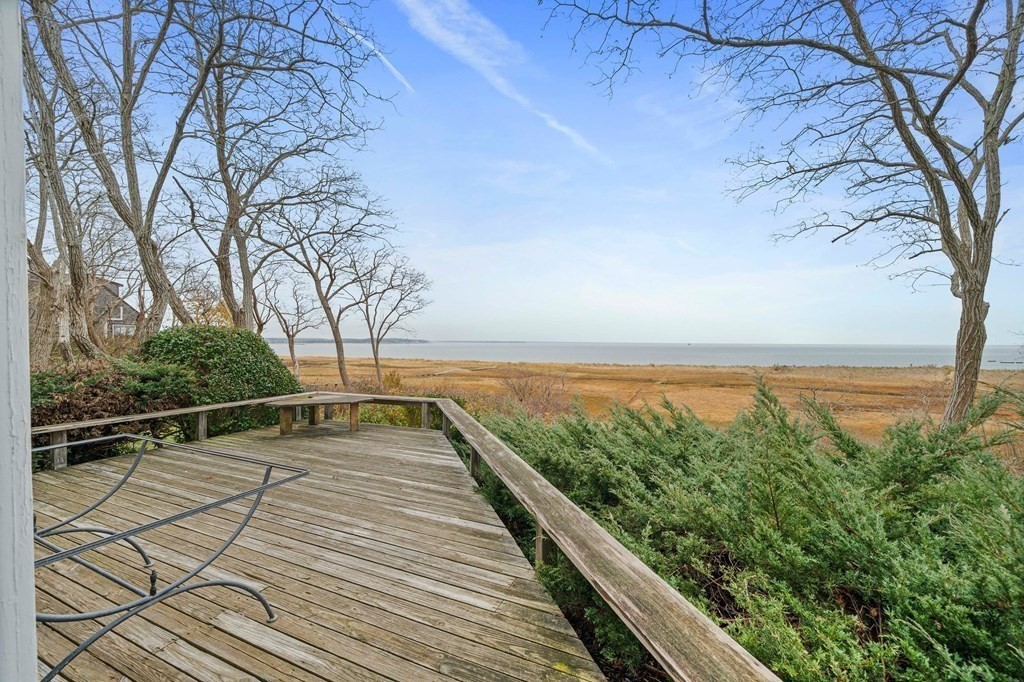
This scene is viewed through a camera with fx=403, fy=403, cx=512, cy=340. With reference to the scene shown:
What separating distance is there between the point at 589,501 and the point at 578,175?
7.57 m

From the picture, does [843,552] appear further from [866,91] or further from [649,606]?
[866,91]

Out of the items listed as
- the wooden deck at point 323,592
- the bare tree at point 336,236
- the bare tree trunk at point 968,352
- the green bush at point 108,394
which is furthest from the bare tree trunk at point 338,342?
the bare tree trunk at point 968,352

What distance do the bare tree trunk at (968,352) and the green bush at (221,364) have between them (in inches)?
402

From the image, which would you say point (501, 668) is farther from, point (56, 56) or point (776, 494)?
point (56, 56)

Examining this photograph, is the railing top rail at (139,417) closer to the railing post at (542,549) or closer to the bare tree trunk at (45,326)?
the railing post at (542,549)

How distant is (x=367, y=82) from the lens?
650 centimetres

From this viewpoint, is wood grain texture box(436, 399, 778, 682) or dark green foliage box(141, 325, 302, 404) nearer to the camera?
wood grain texture box(436, 399, 778, 682)

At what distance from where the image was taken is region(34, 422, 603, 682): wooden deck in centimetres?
160

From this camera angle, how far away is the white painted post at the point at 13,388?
0.55 m

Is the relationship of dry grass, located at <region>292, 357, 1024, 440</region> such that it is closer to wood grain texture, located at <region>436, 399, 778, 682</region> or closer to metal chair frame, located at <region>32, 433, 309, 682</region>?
wood grain texture, located at <region>436, 399, 778, 682</region>

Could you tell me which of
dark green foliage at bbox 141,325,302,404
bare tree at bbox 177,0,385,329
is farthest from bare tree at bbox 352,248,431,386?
dark green foliage at bbox 141,325,302,404

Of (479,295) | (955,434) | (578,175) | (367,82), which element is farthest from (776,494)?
(479,295)

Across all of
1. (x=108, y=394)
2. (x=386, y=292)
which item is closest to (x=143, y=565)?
(x=108, y=394)

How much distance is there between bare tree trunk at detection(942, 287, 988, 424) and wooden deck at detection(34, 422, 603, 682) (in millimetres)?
6898
